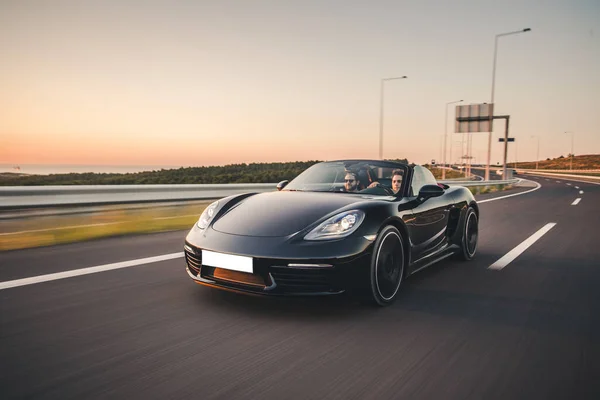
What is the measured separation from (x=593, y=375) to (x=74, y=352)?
300cm

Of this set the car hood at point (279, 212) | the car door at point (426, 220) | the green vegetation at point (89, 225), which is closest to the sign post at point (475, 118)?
the green vegetation at point (89, 225)

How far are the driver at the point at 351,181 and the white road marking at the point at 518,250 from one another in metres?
1.99

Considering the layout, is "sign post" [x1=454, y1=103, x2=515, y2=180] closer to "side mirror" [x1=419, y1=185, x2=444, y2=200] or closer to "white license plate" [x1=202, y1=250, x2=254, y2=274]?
"side mirror" [x1=419, y1=185, x2=444, y2=200]

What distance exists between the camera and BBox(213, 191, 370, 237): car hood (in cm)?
396

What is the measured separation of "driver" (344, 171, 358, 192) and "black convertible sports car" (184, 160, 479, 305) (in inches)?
0.5

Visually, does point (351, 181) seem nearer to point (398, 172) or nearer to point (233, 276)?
point (398, 172)

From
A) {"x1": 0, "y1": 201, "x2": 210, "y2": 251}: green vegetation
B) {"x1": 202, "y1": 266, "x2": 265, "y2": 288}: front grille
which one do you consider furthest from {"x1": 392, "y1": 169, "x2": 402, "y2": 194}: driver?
{"x1": 0, "y1": 201, "x2": 210, "y2": 251}: green vegetation

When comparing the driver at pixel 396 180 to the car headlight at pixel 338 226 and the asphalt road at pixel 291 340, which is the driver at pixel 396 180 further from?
the car headlight at pixel 338 226

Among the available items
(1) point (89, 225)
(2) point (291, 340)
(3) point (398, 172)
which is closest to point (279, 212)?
(2) point (291, 340)

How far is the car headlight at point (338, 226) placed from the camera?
3.85 m

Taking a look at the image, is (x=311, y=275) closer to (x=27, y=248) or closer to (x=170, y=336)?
(x=170, y=336)

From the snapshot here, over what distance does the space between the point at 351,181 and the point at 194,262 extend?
212cm

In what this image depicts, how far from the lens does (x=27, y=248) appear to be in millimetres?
6371

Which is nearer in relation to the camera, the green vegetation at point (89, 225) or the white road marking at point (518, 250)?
the white road marking at point (518, 250)
